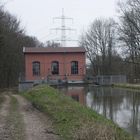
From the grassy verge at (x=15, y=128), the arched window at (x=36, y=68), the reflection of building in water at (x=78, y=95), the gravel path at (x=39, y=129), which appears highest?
the arched window at (x=36, y=68)

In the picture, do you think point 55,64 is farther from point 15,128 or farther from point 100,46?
point 15,128

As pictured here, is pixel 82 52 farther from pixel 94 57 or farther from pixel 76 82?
pixel 94 57

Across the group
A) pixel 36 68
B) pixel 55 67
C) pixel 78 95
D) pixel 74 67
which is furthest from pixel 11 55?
pixel 78 95

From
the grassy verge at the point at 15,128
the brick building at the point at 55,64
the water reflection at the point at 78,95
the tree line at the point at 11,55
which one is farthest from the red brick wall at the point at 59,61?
the grassy verge at the point at 15,128

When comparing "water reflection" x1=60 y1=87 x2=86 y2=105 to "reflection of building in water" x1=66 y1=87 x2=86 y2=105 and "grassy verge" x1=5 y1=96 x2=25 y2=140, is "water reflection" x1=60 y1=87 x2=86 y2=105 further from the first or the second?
"grassy verge" x1=5 y1=96 x2=25 y2=140

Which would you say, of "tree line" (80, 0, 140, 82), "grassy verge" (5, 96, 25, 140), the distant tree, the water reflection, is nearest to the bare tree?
"tree line" (80, 0, 140, 82)

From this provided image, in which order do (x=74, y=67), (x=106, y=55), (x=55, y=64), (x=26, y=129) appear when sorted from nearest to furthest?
(x=26, y=129), (x=74, y=67), (x=55, y=64), (x=106, y=55)

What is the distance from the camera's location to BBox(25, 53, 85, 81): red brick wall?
6988 cm

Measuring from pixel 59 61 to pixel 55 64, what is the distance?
83cm

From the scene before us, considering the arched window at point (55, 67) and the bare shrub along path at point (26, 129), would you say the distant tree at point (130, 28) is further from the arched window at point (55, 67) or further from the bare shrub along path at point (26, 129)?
the bare shrub along path at point (26, 129)

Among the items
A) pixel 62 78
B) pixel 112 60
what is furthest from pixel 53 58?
pixel 112 60

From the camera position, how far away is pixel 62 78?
227 ft

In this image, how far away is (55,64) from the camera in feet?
233

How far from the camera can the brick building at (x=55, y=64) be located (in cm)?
6988
